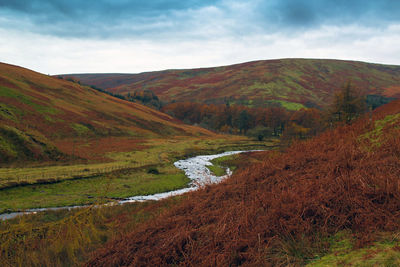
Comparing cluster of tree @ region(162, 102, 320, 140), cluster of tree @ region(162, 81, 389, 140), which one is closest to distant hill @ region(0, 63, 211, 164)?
cluster of tree @ region(162, 102, 320, 140)

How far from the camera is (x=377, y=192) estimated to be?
5461 mm

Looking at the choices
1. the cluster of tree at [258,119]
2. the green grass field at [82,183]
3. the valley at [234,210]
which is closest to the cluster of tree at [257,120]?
the cluster of tree at [258,119]

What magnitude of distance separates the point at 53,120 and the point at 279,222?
6659cm

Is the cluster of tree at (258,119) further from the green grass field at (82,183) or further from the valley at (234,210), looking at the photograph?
the valley at (234,210)

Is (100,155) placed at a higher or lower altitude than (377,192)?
lower

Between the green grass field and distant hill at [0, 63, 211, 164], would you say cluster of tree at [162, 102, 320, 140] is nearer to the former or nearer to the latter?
distant hill at [0, 63, 211, 164]

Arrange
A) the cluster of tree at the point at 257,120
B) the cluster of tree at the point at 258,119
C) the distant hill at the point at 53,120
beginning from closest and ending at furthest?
the distant hill at the point at 53,120 → the cluster of tree at the point at 258,119 → the cluster of tree at the point at 257,120

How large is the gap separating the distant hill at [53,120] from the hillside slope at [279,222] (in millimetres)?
35776

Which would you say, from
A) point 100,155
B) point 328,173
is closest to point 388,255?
point 328,173

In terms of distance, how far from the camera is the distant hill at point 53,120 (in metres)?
37.1

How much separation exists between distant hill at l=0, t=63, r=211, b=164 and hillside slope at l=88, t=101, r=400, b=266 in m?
35.8

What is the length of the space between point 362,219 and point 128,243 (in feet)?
17.8

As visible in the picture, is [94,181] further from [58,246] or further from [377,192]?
[377,192]

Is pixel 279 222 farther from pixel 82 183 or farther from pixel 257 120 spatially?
pixel 257 120
